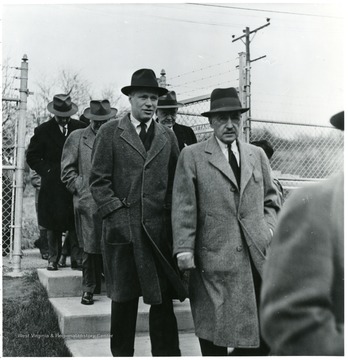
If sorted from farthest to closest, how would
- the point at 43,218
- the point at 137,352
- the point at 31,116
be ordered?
the point at 31,116, the point at 43,218, the point at 137,352

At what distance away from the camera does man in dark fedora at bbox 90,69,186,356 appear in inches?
129

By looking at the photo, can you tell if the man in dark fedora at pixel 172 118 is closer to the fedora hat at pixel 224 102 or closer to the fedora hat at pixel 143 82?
the fedora hat at pixel 143 82

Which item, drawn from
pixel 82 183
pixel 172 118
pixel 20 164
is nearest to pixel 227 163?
pixel 82 183

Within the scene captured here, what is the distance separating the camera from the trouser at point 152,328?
3318 millimetres

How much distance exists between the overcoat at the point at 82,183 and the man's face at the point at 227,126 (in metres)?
1.69

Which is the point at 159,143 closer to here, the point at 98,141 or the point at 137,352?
the point at 98,141

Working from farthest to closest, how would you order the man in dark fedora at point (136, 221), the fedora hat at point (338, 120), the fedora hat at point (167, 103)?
the fedora hat at point (167, 103) → the man in dark fedora at point (136, 221) → the fedora hat at point (338, 120)

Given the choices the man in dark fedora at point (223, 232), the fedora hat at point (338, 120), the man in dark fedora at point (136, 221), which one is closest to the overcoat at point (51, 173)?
the man in dark fedora at point (136, 221)

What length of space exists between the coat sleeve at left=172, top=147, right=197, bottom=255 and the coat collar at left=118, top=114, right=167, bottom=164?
0.93 ft

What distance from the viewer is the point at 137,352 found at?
376 cm

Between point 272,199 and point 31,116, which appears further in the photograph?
point 31,116

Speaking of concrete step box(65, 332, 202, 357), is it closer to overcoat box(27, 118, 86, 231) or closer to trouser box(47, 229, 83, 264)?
trouser box(47, 229, 83, 264)

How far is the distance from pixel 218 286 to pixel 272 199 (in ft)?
2.24

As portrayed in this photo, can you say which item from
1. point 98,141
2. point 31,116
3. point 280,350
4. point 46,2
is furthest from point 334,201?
point 31,116
